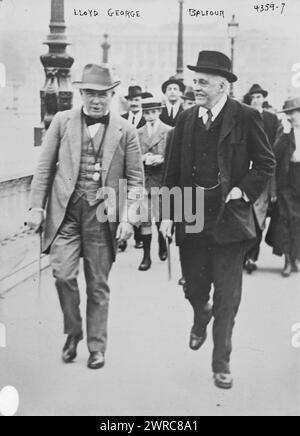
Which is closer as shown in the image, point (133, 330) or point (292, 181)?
point (133, 330)

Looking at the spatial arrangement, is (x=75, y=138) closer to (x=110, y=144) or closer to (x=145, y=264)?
(x=110, y=144)

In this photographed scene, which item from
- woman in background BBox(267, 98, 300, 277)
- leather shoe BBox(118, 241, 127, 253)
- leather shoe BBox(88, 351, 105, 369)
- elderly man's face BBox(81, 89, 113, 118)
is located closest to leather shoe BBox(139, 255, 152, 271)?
leather shoe BBox(118, 241, 127, 253)

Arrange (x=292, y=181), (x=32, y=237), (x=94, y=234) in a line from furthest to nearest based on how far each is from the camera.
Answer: (x=292, y=181) < (x=32, y=237) < (x=94, y=234)

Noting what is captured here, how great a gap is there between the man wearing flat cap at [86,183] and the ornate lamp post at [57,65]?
0.24 meters

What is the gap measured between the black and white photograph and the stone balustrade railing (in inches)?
0.4

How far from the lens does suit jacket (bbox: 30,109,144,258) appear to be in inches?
239

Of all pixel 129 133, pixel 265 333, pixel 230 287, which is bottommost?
Result: pixel 265 333

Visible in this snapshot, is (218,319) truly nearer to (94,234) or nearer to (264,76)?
(94,234)

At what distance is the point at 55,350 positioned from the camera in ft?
21.1

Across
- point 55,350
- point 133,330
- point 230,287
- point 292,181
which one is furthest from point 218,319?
point 292,181

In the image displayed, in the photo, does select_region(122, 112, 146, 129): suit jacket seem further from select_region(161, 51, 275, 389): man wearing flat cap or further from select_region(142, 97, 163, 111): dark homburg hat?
select_region(161, 51, 275, 389): man wearing flat cap

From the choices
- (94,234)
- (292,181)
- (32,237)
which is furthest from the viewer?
(292,181)

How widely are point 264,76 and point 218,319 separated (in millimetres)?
1777

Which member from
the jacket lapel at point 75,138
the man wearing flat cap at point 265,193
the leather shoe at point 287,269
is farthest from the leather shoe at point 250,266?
the jacket lapel at point 75,138
